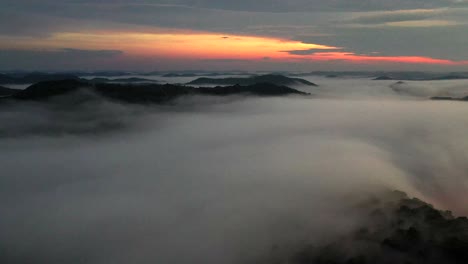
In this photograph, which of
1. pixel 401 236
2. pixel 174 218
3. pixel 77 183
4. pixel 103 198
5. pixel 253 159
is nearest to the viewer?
pixel 401 236

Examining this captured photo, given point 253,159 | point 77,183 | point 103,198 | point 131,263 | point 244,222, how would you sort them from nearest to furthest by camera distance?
1. point 131,263
2. point 244,222
3. point 103,198
4. point 77,183
5. point 253,159

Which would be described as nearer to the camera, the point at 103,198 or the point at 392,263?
the point at 392,263

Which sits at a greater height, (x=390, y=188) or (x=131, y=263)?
(x=390, y=188)

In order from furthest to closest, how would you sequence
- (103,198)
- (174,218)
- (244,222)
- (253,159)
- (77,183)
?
(253,159) < (77,183) < (103,198) < (174,218) < (244,222)

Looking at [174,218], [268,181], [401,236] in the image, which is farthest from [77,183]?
[401,236]

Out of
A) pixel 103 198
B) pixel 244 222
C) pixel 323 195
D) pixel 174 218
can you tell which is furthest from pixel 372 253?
pixel 103 198

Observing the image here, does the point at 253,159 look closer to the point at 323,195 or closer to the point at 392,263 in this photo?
the point at 323,195

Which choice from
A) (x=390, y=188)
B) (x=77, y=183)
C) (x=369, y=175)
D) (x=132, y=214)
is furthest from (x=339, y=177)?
(x=77, y=183)

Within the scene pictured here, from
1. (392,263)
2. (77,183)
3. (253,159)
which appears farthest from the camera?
(253,159)

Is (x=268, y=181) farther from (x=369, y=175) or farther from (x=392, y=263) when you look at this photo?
(x=392, y=263)
